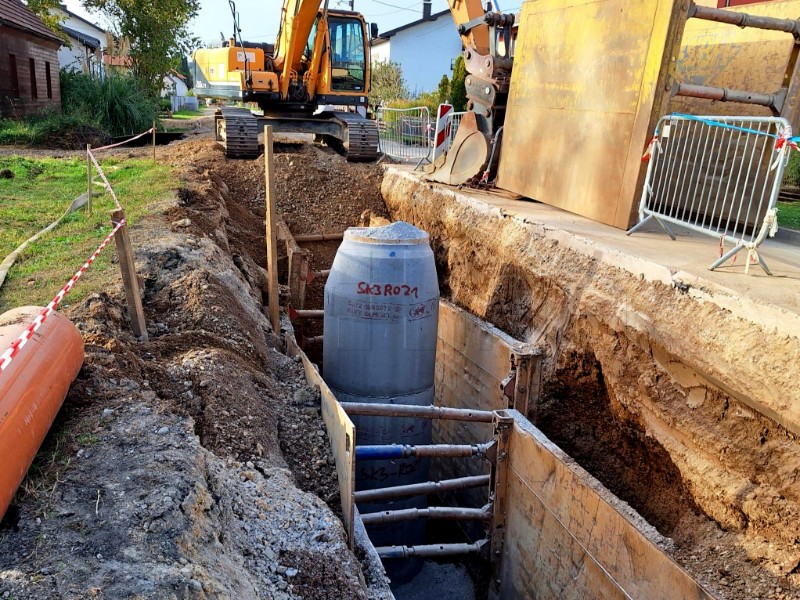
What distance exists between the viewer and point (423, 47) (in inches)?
1735

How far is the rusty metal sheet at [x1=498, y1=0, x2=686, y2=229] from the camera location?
233 inches

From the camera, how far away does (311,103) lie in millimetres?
14125

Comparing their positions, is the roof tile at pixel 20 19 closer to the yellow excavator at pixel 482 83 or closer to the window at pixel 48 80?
the window at pixel 48 80

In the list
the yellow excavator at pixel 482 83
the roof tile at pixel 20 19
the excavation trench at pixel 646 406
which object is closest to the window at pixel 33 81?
the roof tile at pixel 20 19

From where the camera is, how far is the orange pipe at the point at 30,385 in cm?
251

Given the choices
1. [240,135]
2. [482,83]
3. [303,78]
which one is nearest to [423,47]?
[303,78]

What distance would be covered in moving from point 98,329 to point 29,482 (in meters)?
1.86

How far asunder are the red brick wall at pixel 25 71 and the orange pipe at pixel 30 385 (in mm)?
19941

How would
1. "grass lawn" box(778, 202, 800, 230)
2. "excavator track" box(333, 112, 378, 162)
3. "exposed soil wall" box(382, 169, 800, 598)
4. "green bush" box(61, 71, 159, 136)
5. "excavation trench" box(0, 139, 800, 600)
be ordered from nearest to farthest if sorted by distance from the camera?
1. "excavation trench" box(0, 139, 800, 600)
2. "exposed soil wall" box(382, 169, 800, 598)
3. "grass lawn" box(778, 202, 800, 230)
4. "excavator track" box(333, 112, 378, 162)
5. "green bush" box(61, 71, 159, 136)

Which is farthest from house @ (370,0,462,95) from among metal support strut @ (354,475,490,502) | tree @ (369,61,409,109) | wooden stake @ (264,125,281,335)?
metal support strut @ (354,475,490,502)

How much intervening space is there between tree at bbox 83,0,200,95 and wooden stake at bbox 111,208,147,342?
85.1 feet

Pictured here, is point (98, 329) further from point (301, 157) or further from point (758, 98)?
point (301, 157)

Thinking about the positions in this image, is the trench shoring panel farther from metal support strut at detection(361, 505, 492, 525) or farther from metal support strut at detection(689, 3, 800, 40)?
metal support strut at detection(689, 3, 800, 40)

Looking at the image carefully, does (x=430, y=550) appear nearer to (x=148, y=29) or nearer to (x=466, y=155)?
(x=466, y=155)
